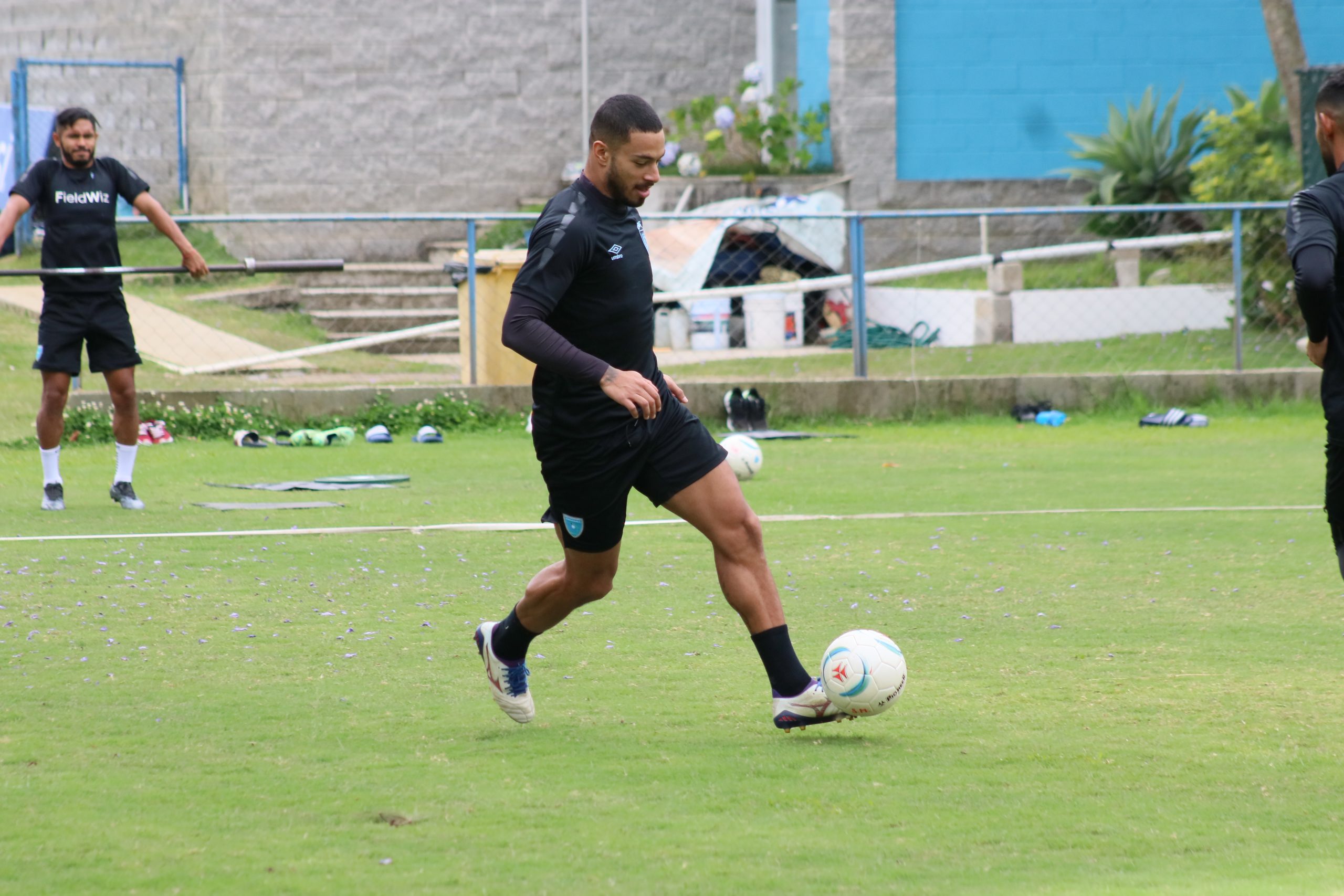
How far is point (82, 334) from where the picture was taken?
991 centimetres

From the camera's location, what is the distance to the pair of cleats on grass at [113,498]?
9.94 meters

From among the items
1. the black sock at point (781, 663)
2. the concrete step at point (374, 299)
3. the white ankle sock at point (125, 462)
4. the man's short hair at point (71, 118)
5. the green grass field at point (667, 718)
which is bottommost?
the green grass field at point (667, 718)

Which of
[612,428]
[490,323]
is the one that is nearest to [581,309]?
[612,428]

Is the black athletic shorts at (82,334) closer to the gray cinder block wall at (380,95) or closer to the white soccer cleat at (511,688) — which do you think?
the white soccer cleat at (511,688)

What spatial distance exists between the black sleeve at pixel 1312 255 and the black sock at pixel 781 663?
66.1 inches

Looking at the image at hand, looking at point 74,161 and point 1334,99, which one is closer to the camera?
point 1334,99

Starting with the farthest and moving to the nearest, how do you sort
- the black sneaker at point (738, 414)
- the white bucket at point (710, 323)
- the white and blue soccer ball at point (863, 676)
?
the white bucket at point (710, 323) < the black sneaker at point (738, 414) < the white and blue soccer ball at point (863, 676)

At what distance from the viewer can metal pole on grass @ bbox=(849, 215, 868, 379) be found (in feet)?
49.3

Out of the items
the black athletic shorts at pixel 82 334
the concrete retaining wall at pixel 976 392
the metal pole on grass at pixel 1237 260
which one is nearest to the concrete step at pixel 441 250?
the concrete retaining wall at pixel 976 392

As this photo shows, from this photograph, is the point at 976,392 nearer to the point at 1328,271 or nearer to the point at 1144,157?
the point at 1144,157

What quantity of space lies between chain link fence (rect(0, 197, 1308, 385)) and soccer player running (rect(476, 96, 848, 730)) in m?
9.12

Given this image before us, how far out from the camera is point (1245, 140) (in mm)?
18125

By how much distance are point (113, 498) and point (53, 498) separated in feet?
1.08

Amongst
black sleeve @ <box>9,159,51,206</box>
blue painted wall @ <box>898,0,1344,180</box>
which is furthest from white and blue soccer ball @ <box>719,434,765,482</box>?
blue painted wall @ <box>898,0,1344,180</box>
